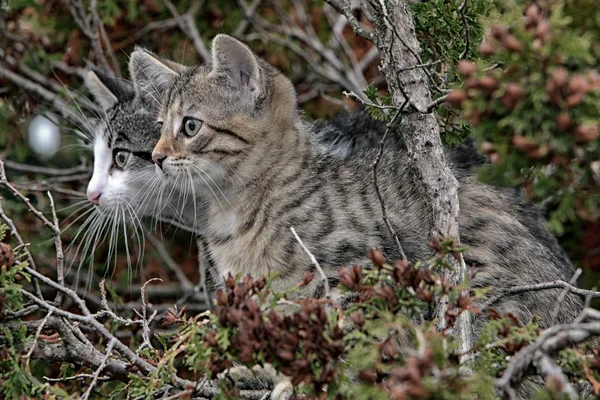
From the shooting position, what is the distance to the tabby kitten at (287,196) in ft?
9.86

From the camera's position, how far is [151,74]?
12.1 ft

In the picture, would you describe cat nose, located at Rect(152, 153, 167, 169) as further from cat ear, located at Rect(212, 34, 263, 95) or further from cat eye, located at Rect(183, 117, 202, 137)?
cat ear, located at Rect(212, 34, 263, 95)

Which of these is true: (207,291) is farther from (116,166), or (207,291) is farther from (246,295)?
(246,295)

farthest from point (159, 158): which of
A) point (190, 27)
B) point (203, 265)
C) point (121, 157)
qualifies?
point (190, 27)

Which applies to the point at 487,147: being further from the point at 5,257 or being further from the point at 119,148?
the point at 119,148

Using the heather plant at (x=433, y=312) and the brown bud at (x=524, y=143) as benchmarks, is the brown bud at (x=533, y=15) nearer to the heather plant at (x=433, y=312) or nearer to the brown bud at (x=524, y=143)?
the heather plant at (x=433, y=312)

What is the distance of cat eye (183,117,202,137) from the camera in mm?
Result: 3206

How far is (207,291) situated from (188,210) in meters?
0.40

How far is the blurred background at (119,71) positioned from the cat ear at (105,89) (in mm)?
127

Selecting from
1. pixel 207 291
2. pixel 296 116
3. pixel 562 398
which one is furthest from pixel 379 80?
pixel 562 398

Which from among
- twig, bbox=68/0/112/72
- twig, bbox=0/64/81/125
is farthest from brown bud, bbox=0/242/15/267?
twig, bbox=68/0/112/72

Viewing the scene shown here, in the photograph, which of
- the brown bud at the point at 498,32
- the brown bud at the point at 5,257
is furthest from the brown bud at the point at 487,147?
the brown bud at the point at 5,257

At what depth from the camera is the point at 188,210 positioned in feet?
12.1

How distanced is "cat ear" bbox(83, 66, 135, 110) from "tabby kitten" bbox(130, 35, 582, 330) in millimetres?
719
